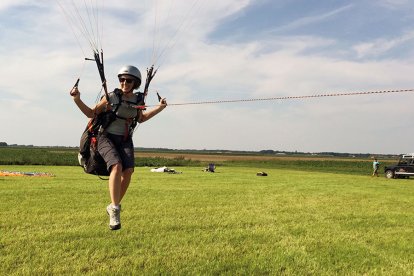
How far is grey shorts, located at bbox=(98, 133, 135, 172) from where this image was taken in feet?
20.3

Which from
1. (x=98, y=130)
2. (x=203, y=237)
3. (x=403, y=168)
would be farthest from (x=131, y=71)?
(x=403, y=168)

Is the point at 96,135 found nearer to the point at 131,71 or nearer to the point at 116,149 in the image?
the point at 116,149

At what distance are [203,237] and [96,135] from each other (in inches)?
132

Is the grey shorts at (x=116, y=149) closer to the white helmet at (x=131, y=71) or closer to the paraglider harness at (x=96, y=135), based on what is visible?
the paraglider harness at (x=96, y=135)

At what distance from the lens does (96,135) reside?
6434 millimetres

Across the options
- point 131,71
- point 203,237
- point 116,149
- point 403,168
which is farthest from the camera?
point 403,168

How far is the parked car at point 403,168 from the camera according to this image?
38.0 m

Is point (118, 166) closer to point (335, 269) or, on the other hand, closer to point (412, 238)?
point (335, 269)

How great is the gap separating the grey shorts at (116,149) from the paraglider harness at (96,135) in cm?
9

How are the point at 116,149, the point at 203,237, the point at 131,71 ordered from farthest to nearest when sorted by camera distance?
1. the point at 203,237
2. the point at 116,149
3. the point at 131,71

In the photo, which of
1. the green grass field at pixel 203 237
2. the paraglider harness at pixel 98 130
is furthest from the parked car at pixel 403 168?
the paraglider harness at pixel 98 130

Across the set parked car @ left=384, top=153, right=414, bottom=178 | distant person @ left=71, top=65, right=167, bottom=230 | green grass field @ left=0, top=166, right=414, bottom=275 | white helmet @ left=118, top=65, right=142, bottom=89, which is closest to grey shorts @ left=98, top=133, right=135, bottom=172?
distant person @ left=71, top=65, right=167, bottom=230

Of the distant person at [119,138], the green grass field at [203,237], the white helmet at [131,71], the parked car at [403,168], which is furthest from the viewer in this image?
the parked car at [403,168]

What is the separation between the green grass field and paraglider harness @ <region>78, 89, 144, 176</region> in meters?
1.50
